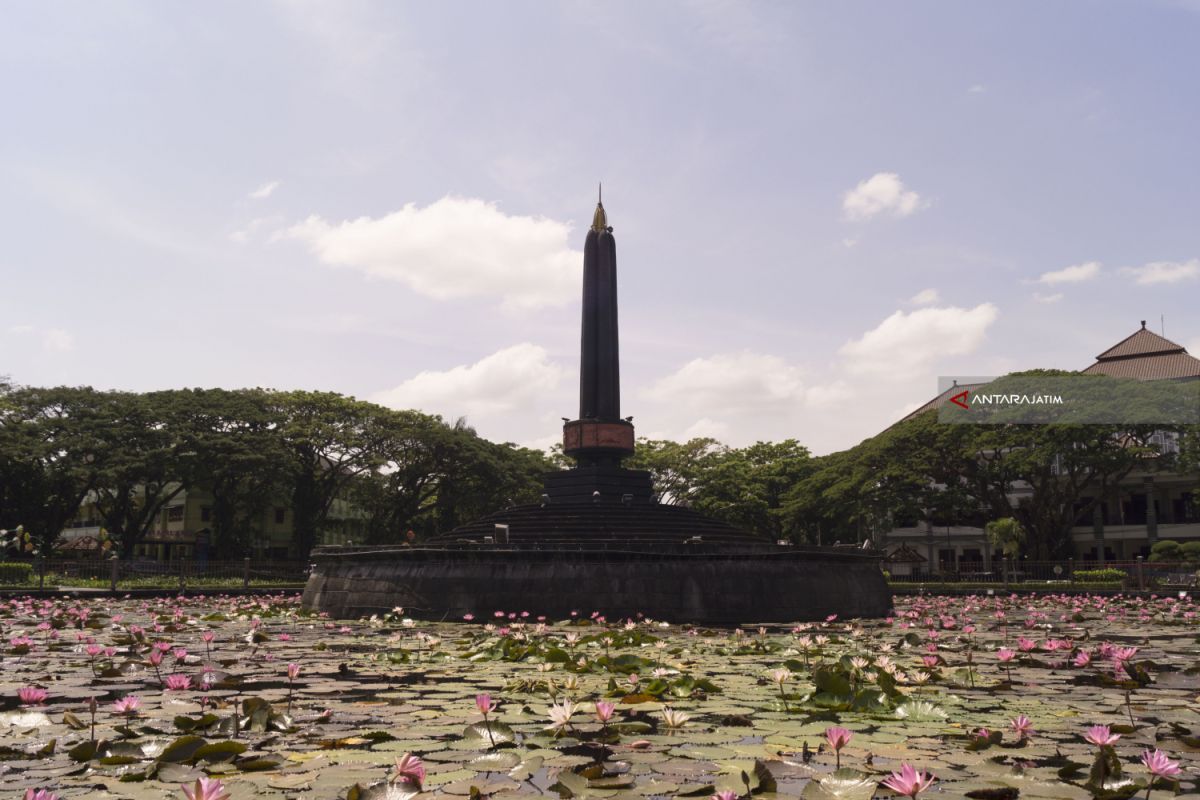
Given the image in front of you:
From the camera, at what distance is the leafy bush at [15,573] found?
2791 cm

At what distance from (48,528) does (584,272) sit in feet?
89.4

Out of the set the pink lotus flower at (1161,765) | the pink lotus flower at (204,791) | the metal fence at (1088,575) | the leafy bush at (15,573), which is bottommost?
the metal fence at (1088,575)

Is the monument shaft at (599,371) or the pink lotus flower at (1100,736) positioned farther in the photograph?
the monument shaft at (599,371)

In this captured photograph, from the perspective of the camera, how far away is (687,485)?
180 ft

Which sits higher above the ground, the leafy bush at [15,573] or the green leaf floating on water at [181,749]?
the green leaf floating on water at [181,749]

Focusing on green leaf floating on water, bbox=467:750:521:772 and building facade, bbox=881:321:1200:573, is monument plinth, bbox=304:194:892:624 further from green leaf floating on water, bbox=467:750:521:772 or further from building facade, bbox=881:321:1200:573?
building facade, bbox=881:321:1200:573

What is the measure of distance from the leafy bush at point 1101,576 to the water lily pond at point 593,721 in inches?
898

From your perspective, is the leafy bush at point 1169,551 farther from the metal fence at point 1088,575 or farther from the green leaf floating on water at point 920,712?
the green leaf floating on water at point 920,712

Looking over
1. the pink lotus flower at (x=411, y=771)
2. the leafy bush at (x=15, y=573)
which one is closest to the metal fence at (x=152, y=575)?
the leafy bush at (x=15, y=573)

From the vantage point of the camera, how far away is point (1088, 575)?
103ft

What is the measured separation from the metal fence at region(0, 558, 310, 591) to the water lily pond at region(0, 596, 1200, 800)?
20.1 metres

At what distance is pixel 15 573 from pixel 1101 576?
3385 cm

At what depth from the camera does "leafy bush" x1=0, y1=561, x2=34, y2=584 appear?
91.6 ft

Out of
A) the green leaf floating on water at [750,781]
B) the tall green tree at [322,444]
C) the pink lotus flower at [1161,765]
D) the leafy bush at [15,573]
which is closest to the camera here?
the pink lotus flower at [1161,765]
